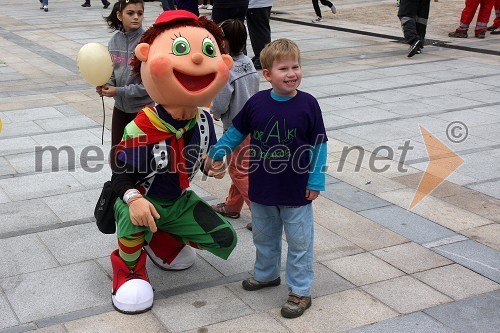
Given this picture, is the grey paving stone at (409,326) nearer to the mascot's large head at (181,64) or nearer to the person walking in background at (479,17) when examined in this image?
the mascot's large head at (181,64)

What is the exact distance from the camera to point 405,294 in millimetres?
4395

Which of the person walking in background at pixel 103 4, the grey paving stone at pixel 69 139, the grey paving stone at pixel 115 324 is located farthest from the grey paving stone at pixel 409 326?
the person walking in background at pixel 103 4

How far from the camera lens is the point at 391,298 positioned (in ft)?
14.3

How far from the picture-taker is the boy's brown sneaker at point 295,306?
412cm

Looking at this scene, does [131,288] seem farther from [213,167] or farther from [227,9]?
[227,9]

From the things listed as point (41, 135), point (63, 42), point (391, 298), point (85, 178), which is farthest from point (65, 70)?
point (391, 298)

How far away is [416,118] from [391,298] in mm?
4335

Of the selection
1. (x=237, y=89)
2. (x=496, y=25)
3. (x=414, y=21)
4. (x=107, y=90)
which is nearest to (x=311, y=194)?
(x=237, y=89)

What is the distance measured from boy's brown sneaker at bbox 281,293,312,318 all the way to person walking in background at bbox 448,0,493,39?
1102 cm

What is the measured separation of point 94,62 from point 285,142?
163 centimetres

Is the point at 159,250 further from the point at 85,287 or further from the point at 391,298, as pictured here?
the point at 391,298

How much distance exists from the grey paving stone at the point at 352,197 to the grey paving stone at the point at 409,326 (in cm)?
173

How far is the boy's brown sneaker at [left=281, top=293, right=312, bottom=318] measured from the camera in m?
4.12

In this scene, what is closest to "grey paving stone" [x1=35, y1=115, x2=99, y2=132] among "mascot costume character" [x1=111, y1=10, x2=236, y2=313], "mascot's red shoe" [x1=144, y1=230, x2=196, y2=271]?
"mascot's red shoe" [x1=144, y1=230, x2=196, y2=271]
